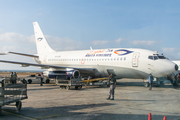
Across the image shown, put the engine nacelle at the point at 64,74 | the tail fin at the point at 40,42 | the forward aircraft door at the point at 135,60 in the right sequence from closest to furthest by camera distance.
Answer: the forward aircraft door at the point at 135,60
the engine nacelle at the point at 64,74
the tail fin at the point at 40,42

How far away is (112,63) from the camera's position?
2117 centimetres

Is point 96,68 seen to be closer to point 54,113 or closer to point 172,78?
point 172,78

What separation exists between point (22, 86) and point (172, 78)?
17932mm

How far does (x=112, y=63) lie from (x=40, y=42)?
17.6m

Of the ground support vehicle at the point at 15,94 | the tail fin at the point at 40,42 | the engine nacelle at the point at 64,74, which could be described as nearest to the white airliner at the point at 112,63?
the engine nacelle at the point at 64,74

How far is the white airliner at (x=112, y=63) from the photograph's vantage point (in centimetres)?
1837

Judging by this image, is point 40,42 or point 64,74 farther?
point 40,42

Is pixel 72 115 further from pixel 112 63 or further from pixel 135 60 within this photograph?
pixel 112 63

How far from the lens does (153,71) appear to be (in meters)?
18.4

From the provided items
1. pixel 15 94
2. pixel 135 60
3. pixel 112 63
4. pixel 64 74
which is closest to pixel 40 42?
pixel 64 74

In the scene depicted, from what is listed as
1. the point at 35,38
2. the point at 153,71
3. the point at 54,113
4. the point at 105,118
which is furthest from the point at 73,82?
the point at 35,38

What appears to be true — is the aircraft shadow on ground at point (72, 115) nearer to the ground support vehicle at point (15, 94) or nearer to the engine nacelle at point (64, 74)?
the ground support vehicle at point (15, 94)

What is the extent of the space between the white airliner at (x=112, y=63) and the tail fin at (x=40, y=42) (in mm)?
3789

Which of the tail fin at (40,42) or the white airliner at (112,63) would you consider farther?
the tail fin at (40,42)
